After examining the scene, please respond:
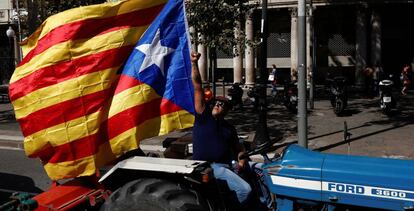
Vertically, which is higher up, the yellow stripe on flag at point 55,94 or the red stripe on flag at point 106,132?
the yellow stripe on flag at point 55,94

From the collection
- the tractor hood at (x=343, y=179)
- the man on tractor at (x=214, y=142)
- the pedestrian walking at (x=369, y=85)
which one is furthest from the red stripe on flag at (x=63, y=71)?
the pedestrian walking at (x=369, y=85)

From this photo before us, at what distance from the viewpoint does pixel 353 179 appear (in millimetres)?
4215

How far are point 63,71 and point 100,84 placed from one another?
378mm

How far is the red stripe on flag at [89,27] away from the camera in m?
4.89

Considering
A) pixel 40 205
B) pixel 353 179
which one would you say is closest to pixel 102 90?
pixel 40 205

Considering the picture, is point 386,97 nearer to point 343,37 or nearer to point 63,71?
point 63,71

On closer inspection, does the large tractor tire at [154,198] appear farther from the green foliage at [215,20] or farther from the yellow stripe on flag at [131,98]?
the green foliage at [215,20]

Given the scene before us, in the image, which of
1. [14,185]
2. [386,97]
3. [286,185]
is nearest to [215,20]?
[386,97]

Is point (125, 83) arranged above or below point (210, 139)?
above

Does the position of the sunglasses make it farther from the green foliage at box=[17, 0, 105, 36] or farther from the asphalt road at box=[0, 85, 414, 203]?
the green foliage at box=[17, 0, 105, 36]

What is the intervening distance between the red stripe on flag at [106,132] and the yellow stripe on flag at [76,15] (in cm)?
99

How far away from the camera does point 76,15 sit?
4.94 meters

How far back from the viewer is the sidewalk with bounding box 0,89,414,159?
11.8 metres

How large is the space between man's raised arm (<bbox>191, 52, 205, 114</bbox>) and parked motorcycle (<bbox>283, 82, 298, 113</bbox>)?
13.0 m
